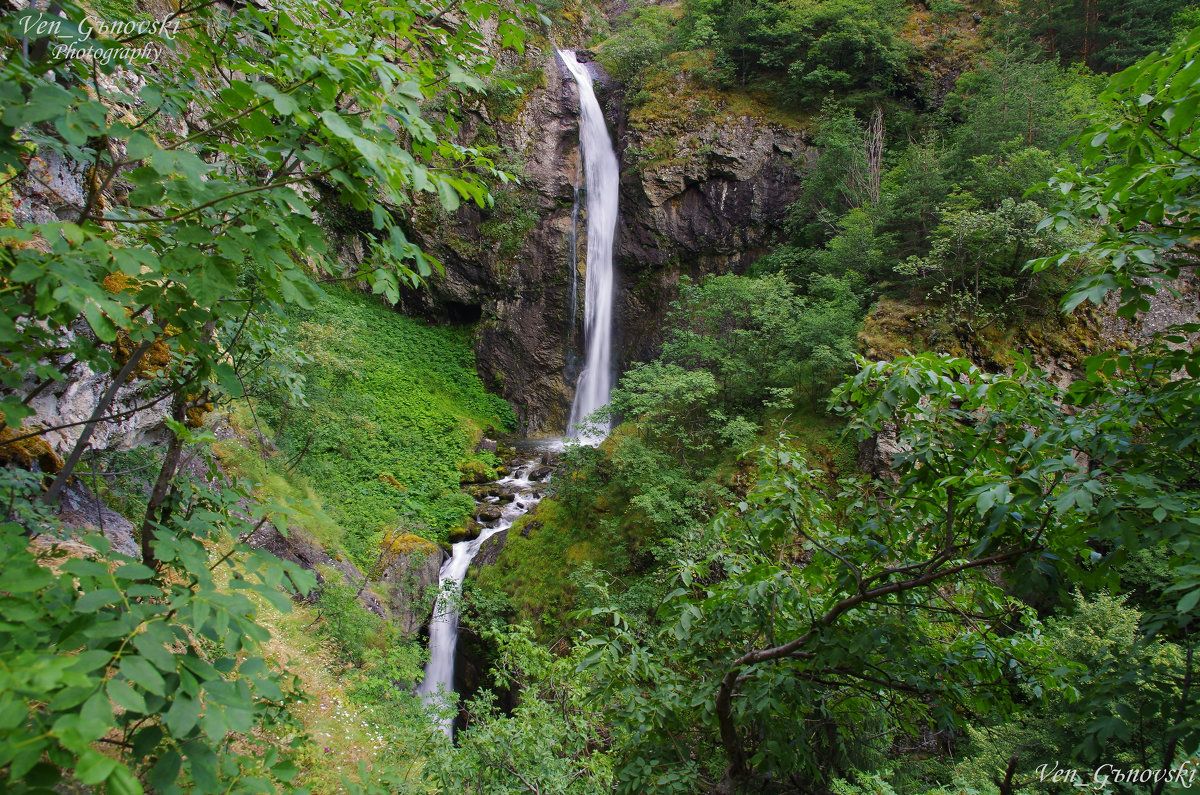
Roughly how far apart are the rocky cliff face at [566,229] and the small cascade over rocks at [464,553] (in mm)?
4394

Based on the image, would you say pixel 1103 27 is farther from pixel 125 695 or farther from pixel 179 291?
pixel 125 695

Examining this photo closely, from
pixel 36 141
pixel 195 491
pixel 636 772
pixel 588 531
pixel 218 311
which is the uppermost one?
pixel 36 141

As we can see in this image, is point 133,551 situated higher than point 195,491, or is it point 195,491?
point 195,491

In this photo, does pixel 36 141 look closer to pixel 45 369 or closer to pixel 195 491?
pixel 45 369

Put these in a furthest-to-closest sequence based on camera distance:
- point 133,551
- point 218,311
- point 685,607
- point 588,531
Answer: point 588,531 → point 133,551 → point 685,607 → point 218,311

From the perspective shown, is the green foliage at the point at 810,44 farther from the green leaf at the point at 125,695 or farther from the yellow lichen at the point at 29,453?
the green leaf at the point at 125,695

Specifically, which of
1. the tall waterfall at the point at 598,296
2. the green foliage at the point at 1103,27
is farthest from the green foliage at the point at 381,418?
the green foliage at the point at 1103,27

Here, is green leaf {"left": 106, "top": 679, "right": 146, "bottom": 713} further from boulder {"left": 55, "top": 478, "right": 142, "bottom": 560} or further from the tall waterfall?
the tall waterfall

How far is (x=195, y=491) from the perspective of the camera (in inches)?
72.3

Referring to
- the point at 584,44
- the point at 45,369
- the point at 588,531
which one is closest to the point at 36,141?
the point at 45,369

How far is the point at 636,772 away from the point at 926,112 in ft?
60.0

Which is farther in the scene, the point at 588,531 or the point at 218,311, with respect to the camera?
the point at 588,531

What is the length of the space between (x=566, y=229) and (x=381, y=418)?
A: 28.9 feet

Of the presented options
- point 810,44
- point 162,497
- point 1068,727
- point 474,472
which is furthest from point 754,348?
point 810,44
